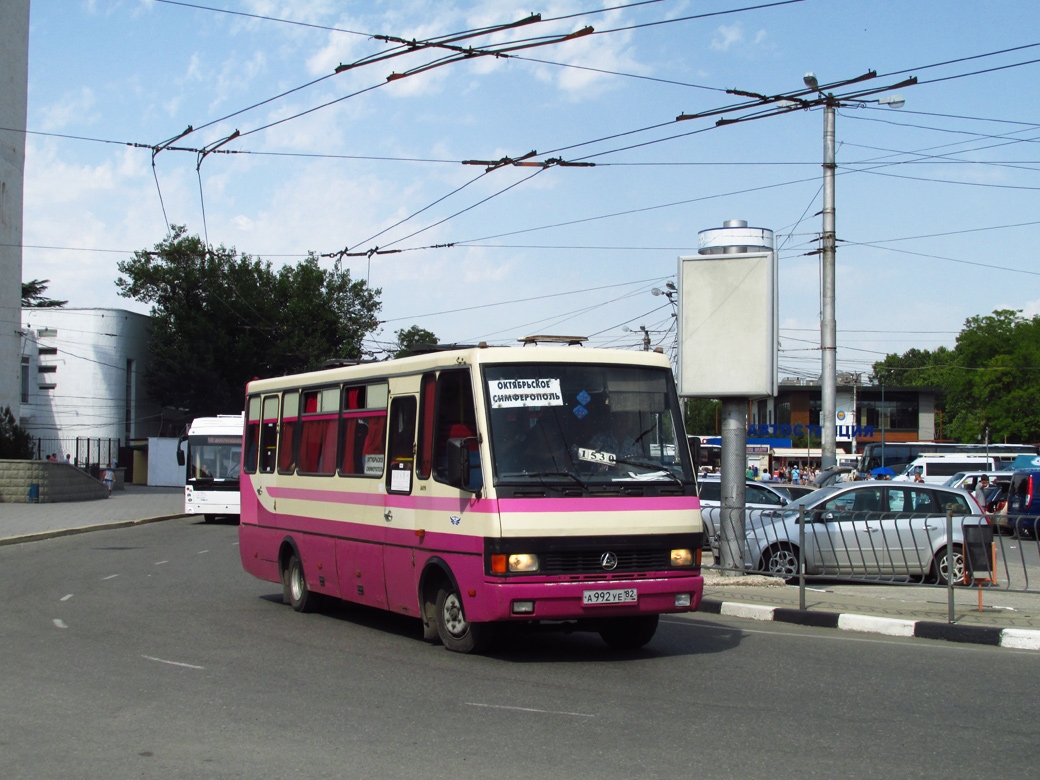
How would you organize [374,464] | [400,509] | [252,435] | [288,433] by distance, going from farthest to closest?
[252,435] < [288,433] < [374,464] < [400,509]

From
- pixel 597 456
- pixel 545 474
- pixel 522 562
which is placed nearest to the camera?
pixel 522 562

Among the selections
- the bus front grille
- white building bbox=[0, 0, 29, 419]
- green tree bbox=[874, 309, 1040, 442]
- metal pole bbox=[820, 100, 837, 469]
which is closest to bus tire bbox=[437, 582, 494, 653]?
the bus front grille

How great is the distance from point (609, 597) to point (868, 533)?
18.5 feet

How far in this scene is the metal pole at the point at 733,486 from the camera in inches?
554

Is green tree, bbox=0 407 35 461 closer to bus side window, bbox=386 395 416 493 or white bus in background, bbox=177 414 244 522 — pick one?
white bus in background, bbox=177 414 244 522

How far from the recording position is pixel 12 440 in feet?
131

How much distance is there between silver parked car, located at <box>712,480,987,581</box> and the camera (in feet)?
41.9

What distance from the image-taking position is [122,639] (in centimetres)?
1008

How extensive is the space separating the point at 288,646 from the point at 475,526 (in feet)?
7.71

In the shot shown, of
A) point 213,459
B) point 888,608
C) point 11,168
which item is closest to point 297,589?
point 888,608

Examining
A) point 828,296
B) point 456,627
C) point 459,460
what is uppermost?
point 828,296

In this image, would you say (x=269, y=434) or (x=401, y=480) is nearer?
(x=401, y=480)

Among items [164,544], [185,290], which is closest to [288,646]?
[164,544]

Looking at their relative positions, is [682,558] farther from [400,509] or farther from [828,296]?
[828,296]
